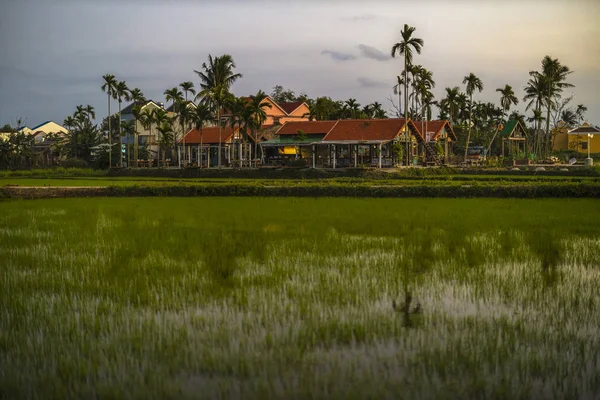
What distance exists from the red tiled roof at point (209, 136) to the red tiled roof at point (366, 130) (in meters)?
10.2

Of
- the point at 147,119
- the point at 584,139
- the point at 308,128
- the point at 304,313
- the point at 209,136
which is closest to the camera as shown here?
the point at 304,313

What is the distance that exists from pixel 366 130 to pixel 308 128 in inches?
207

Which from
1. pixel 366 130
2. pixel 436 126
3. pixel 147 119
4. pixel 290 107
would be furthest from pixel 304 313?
pixel 290 107

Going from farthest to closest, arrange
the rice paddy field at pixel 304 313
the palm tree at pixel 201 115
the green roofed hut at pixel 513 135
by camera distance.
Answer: the green roofed hut at pixel 513 135
the palm tree at pixel 201 115
the rice paddy field at pixel 304 313

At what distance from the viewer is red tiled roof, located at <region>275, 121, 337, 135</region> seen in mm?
43562

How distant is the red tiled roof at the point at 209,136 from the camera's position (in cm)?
4806

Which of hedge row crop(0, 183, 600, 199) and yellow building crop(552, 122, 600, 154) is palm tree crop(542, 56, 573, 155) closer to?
yellow building crop(552, 122, 600, 154)

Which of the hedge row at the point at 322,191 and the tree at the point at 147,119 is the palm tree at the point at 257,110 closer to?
the tree at the point at 147,119

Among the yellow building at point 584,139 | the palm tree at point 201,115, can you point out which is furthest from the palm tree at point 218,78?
the yellow building at point 584,139

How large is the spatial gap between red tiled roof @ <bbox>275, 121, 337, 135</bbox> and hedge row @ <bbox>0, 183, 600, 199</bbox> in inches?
827

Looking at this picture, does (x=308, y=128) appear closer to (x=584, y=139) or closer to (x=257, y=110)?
(x=257, y=110)

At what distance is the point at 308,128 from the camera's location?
145 feet

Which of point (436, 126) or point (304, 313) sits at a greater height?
point (436, 126)

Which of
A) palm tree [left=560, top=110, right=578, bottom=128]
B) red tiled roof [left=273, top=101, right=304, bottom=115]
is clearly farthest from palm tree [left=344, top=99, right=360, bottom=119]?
palm tree [left=560, top=110, right=578, bottom=128]
